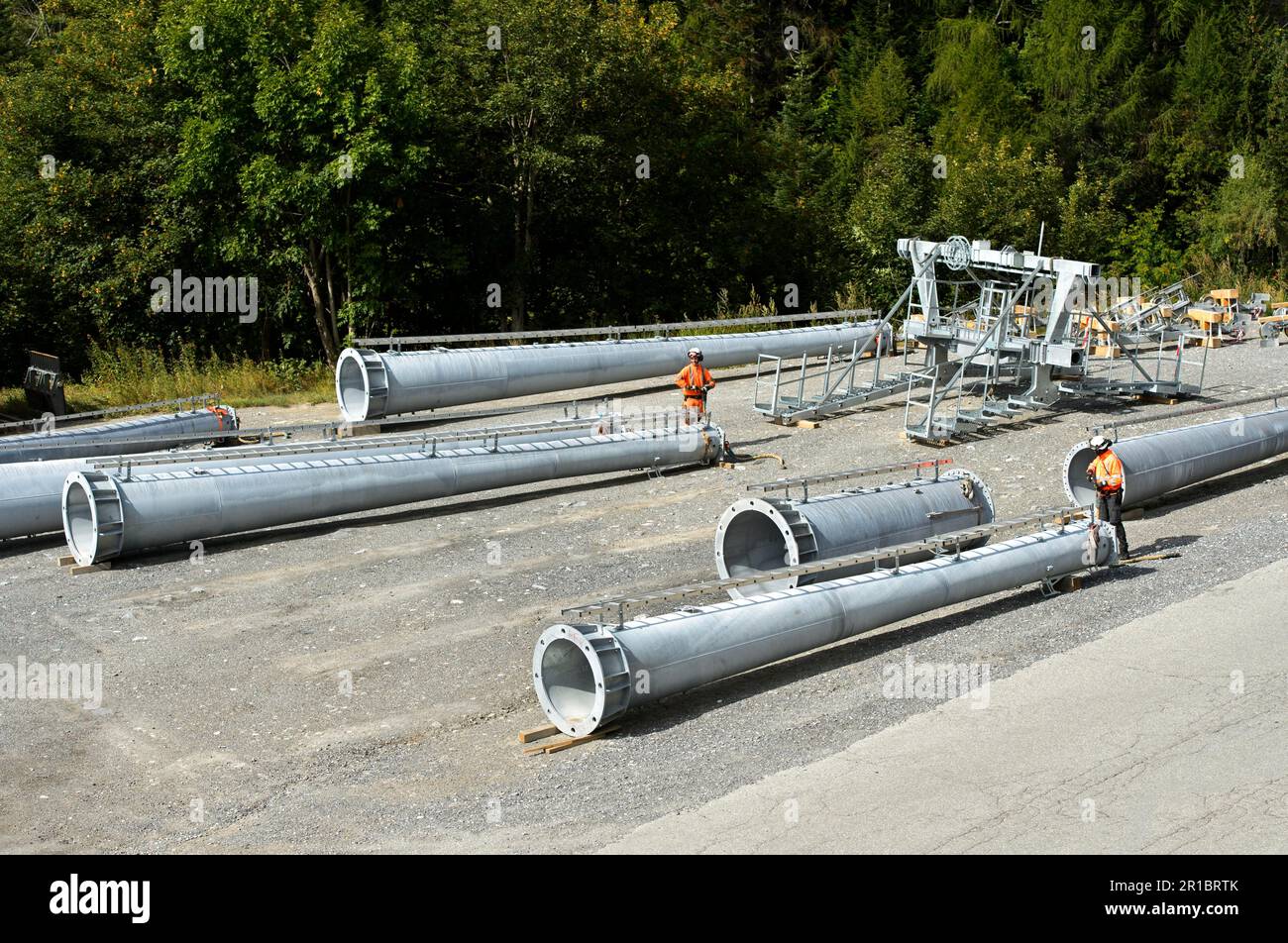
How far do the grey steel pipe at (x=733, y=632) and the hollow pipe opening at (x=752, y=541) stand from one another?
114 cm

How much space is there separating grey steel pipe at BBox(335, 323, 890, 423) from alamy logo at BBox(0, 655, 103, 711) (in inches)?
356

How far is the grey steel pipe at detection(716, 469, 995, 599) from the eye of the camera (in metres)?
12.7

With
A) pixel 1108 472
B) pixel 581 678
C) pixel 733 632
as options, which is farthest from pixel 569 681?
pixel 1108 472

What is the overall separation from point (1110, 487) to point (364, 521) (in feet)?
28.9

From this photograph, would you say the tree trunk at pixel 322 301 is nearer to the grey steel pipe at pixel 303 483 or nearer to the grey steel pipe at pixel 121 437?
the grey steel pipe at pixel 121 437

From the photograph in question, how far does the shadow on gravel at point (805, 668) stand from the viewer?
10633 mm

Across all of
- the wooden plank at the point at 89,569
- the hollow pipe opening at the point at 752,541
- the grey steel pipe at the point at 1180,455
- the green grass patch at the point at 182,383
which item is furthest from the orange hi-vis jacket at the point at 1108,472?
the green grass patch at the point at 182,383

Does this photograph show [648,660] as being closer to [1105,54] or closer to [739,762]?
[739,762]

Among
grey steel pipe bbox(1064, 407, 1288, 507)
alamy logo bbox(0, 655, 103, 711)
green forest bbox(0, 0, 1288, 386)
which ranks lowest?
alamy logo bbox(0, 655, 103, 711)

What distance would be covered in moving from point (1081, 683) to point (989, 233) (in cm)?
2839

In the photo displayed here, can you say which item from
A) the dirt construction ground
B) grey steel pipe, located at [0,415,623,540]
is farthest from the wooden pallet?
grey steel pipe, located at [0,415,623,540]

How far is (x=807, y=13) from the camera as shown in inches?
2154

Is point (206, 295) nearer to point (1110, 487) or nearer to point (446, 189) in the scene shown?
point (446, 189)

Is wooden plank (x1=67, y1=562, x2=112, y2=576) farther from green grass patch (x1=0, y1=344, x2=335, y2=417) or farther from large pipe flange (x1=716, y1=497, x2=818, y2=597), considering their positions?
green grass patch (x1=0, y1=344, x2=335, y2=417)
